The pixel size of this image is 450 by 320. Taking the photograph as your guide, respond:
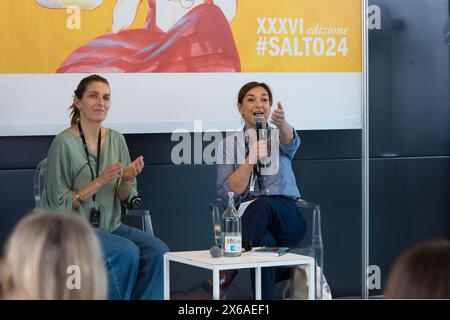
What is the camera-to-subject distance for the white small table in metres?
3.68

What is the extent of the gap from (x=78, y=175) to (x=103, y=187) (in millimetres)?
151

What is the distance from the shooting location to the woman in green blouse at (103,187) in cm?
420

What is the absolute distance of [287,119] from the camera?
187 inches

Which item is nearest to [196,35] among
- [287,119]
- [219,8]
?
[219,8]

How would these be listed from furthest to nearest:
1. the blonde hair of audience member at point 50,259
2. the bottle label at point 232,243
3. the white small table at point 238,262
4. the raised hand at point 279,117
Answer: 1. the raised hand at point 279,117
2. the bottle label at point 232,243
3. the white small table at point 238,262
4. the blonde hair of audience member at point 50,259

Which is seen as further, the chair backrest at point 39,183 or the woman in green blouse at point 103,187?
the chair backrest at point 39,183

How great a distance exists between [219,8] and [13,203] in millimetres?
1556

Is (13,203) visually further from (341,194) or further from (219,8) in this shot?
(341,194)

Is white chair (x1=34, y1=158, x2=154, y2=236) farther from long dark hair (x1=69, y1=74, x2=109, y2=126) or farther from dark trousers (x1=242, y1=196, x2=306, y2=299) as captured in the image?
dark trousers (x1=242, y1=196, x2=306, y2=299)

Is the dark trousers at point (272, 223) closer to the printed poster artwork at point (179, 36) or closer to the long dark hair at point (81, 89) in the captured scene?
the printed poster artwork at point (179, 36)

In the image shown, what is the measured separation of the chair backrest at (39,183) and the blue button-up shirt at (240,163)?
3.05 feet

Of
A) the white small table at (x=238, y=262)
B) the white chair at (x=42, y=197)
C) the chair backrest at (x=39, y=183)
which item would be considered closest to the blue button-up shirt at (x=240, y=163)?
the white chair at (x=42, y=197)

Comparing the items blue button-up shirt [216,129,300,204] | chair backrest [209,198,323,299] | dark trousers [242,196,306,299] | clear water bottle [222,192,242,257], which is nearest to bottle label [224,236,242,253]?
clear water bottle [222,192,242,257]
